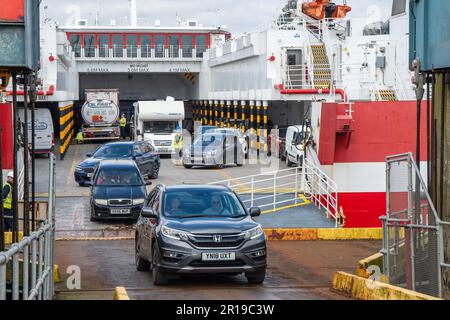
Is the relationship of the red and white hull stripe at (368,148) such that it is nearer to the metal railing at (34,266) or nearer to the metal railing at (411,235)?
the metal railing at (411,235)

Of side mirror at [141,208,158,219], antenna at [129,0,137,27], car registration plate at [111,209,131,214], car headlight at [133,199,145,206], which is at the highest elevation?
antenna at [129,0,137,27]

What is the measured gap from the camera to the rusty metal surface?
1395 centimetres

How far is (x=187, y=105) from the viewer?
85000mm

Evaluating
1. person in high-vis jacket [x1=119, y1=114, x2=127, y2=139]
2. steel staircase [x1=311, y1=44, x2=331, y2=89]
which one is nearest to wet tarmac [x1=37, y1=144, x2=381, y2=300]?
steel staircase [x1=311, y1=44, x2=331, y2=89]

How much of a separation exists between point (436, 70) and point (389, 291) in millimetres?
3420

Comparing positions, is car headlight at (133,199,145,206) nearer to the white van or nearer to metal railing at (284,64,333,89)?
metal railing at (284,64,333,89)

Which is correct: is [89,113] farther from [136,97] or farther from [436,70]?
[436,70]

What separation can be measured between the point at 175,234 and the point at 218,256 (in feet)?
2.44

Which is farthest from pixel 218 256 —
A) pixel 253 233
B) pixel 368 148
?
pixel 368 148

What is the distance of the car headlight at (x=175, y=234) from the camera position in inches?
579

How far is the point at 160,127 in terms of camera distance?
161 feet

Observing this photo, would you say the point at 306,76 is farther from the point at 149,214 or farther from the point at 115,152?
the point at 149,214

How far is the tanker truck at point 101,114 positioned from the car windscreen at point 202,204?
39.7m
